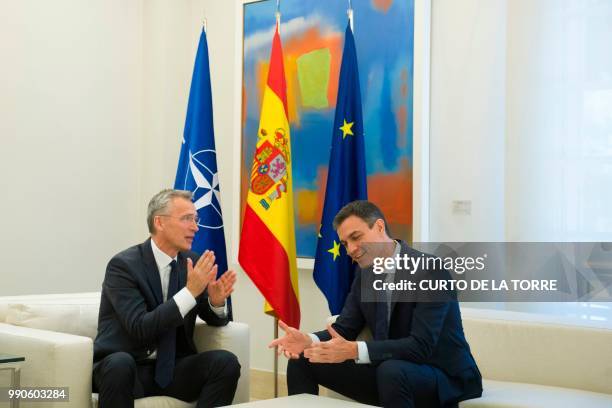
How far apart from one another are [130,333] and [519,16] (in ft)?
8.94

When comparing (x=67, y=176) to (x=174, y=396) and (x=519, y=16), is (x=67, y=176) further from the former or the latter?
(x=519, y=16)

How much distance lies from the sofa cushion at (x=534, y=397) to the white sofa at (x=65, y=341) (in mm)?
1143

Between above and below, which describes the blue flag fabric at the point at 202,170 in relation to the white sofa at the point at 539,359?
above

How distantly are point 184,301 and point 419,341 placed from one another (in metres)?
1.01

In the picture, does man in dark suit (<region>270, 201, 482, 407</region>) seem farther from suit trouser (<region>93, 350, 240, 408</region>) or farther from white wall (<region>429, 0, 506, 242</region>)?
white wall (<region>429, 0, 506, 242</region>)

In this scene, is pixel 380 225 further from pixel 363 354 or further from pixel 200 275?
pixel 200 275

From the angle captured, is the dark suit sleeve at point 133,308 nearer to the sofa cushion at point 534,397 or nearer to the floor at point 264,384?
the sofa cushion at point 534,397

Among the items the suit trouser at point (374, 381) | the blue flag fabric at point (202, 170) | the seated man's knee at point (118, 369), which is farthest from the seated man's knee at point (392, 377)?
the blue flag fabric at point (202, 170)

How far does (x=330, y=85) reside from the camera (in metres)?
4.97

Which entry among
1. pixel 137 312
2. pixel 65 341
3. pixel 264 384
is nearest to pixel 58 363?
pixel 65 341

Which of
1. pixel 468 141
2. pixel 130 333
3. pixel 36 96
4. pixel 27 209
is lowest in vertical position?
pixel 130 333

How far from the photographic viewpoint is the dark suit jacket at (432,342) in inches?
119

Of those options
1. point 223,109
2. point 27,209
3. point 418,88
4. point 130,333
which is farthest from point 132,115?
point 130,333

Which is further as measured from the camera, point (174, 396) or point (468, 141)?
point (468, 141)
